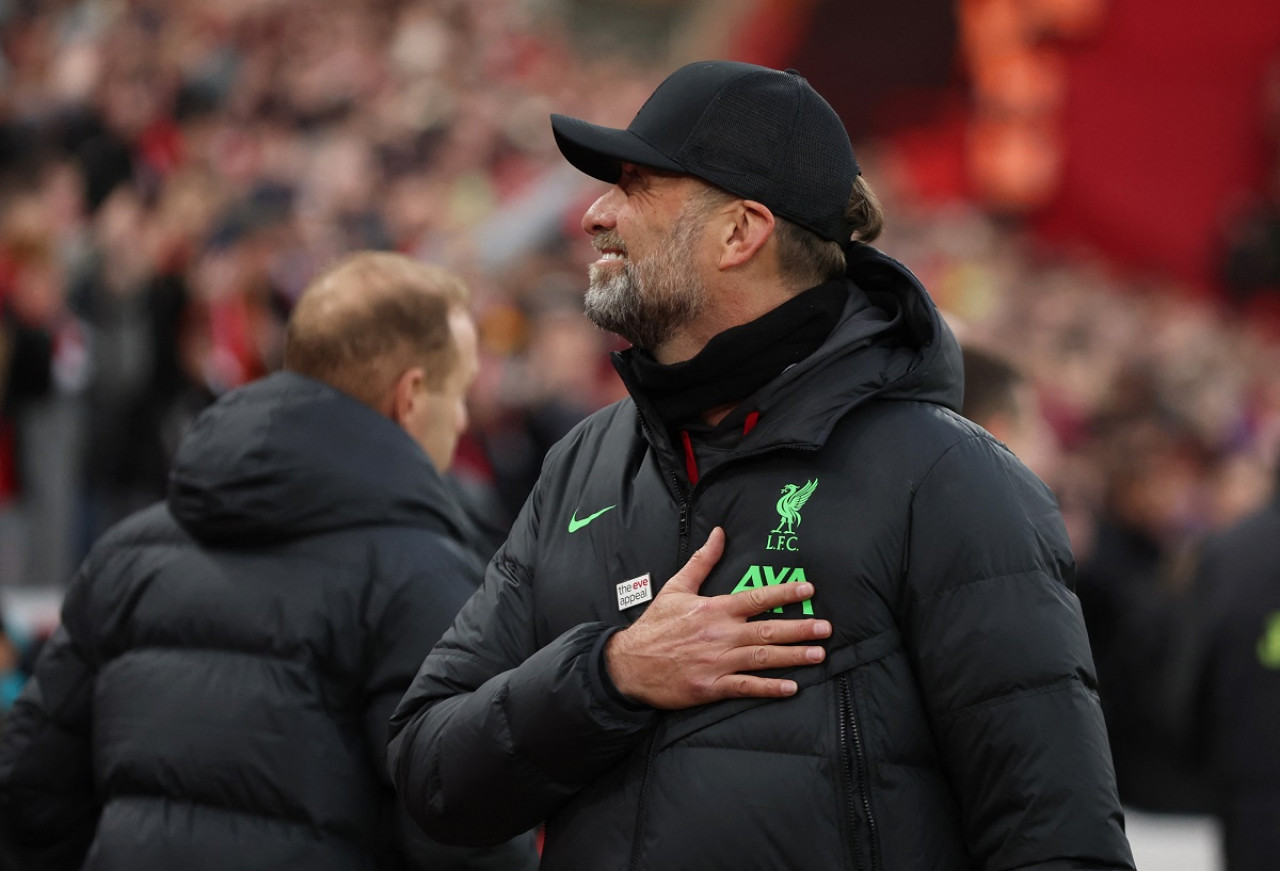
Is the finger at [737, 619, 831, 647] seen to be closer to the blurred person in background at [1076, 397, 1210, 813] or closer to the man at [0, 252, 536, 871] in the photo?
the man at [0, 252, 536, 871]

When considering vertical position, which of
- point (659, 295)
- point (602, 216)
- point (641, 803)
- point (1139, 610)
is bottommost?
point (1139, 610)

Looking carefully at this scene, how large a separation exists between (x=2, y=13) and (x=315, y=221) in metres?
2.78

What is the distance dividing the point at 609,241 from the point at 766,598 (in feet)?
2.10

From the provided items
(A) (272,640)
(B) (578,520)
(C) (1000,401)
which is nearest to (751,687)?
(B) (578,520)

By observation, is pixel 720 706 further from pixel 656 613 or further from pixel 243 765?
pixel 243 765

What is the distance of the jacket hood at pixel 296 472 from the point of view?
2822mm

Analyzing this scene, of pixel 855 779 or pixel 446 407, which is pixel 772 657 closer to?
pixel 855 779

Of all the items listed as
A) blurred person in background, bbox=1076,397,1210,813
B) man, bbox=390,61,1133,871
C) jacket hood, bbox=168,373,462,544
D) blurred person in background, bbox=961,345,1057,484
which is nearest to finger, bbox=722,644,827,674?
man, bbox=390,61,1133,871

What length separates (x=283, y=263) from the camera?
25.4 feet

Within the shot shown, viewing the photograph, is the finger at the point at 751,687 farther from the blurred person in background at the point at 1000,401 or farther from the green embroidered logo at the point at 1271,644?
the green embroidered logo at the point at 1271,644

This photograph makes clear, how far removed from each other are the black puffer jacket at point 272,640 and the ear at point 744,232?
874 mm

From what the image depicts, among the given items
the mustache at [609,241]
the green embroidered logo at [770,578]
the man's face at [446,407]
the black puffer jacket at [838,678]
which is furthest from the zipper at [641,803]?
the man's face at [446,407]

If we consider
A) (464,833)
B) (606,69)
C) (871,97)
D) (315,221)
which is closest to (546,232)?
(315,221)

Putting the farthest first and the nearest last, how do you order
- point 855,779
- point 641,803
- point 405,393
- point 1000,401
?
point 1000,401, point 405,393, point 641,803, point 855,779
